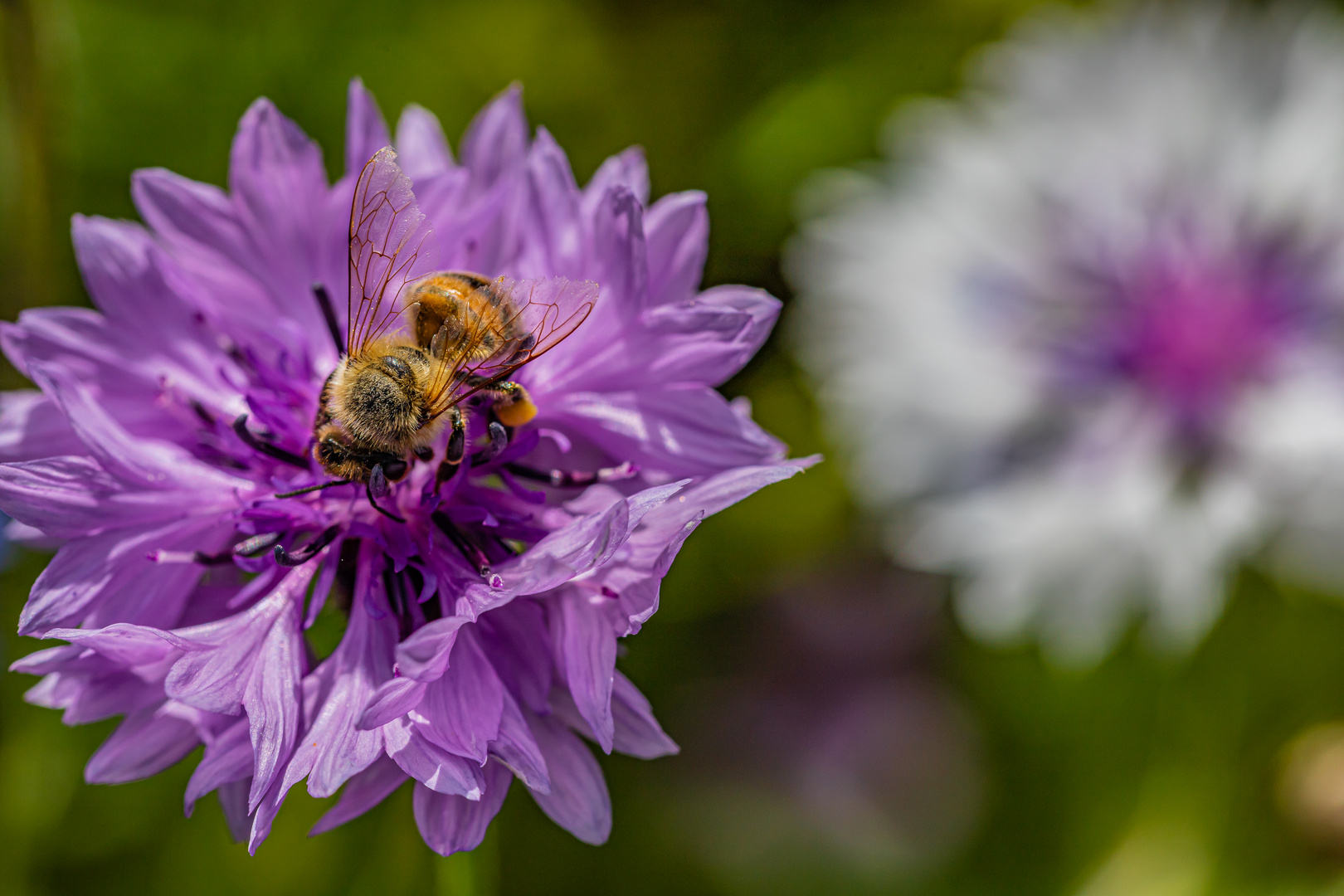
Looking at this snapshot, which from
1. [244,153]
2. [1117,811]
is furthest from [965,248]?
[244,153]

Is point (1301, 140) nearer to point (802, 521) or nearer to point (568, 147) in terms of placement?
point (802, 521)

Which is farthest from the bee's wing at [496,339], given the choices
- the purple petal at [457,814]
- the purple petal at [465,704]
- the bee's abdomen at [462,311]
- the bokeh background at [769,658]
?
the bokeh background at [769,658]

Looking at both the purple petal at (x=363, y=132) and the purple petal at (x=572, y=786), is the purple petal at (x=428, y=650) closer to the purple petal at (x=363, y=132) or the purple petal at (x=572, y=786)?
the purple petal at (x=572, y=786)

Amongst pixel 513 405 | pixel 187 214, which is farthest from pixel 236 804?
pixel 187 214

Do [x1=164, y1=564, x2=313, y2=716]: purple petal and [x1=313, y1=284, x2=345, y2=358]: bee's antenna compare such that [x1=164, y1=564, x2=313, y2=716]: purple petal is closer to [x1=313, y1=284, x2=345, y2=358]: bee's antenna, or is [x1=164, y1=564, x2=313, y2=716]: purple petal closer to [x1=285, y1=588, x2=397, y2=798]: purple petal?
Result: [x1=285, y1=588, x2=397, y2=798]: purple petal

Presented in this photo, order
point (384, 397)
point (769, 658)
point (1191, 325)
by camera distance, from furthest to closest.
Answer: point (769, 658)
point (1191, 325)
point (384, 397)

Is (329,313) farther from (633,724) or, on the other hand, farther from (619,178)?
(633,724)
